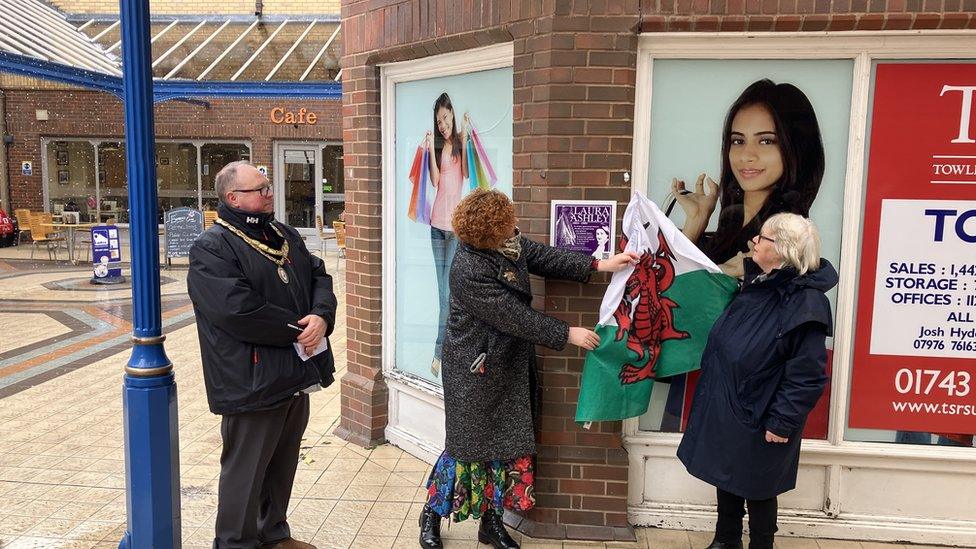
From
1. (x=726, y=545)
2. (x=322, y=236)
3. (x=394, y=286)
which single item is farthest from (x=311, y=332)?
(x=322, y=236)

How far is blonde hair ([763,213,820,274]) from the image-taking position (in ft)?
9.77

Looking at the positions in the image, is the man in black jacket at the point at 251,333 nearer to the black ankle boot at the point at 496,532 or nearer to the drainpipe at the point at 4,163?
the black ankle boot at the point at 496,532

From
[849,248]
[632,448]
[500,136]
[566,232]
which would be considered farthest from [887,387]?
[500,136]

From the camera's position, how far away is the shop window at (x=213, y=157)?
17.7m

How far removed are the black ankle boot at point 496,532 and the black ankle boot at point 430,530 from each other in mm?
231

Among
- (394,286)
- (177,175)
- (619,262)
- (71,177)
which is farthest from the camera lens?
(71,177)

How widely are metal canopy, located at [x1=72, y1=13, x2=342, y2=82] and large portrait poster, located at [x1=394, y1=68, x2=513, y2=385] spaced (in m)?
12.6

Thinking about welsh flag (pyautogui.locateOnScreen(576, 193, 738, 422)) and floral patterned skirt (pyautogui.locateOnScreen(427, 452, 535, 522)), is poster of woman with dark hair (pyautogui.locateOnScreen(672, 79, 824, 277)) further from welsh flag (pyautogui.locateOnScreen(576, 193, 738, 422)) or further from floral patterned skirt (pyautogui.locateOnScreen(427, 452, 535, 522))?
floral patterned skirt (pyautogui.locateOnScreen(427, 452, 535, 522))

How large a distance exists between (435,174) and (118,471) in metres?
2.79

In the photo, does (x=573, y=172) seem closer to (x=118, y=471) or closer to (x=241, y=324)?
(x=241, y=324)

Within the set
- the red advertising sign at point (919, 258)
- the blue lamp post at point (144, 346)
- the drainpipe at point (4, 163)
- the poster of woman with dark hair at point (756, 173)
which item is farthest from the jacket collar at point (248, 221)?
the drainpipe at point (4, 163)

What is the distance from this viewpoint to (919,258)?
360 cm

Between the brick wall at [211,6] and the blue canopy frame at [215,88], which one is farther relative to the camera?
the brick wall at [211,6]

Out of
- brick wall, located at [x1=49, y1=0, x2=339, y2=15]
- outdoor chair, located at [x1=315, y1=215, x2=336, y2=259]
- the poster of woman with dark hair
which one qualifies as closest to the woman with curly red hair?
the poster of woman with dark hair
